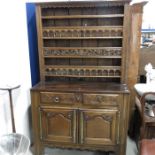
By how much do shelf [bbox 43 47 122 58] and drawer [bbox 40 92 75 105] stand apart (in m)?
0.47

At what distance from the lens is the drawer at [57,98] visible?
193 cm

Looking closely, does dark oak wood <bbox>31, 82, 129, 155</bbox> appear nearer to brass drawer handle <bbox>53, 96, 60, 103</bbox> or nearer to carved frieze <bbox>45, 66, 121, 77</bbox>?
brass drawer handle <bbox>53, 96, 60, 103</bbox>

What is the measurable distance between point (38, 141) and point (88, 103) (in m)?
0.74

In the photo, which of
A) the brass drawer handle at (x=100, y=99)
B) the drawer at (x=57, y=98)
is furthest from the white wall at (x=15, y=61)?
the brass drawer handle at (x=100, y=99)

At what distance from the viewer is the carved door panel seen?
1.91 meters

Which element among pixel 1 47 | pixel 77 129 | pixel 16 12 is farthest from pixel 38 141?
pixel 16 12

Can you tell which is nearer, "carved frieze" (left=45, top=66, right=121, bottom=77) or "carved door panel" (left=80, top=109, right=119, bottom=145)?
"carved door panel" (left=80, top=109, right=119, bottom=145)

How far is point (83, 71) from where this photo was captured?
2.20 m

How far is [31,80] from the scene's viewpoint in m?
2.33

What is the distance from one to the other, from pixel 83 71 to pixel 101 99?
460 mm

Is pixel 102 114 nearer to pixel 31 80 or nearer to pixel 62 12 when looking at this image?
pixel 31 80

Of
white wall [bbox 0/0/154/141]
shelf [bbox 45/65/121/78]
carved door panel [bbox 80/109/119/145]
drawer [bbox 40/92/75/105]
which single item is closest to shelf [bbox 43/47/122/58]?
shelf [bbox 45/65/121/78]

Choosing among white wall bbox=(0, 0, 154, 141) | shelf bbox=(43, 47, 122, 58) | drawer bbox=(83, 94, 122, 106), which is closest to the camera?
white wall bbox=(0, 0, 154, 141)

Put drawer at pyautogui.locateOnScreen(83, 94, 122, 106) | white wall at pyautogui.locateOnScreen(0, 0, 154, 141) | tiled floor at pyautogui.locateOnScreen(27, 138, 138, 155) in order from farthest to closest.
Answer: tiled floor at pyautogui.locateOnScreen(27, 138, 138, 155) < drawer at pyautogui.locateOnScreen(83, 94, 122, 106) < white wall at pyautogui.locateOnScreen(0, 0, 154, 141)
